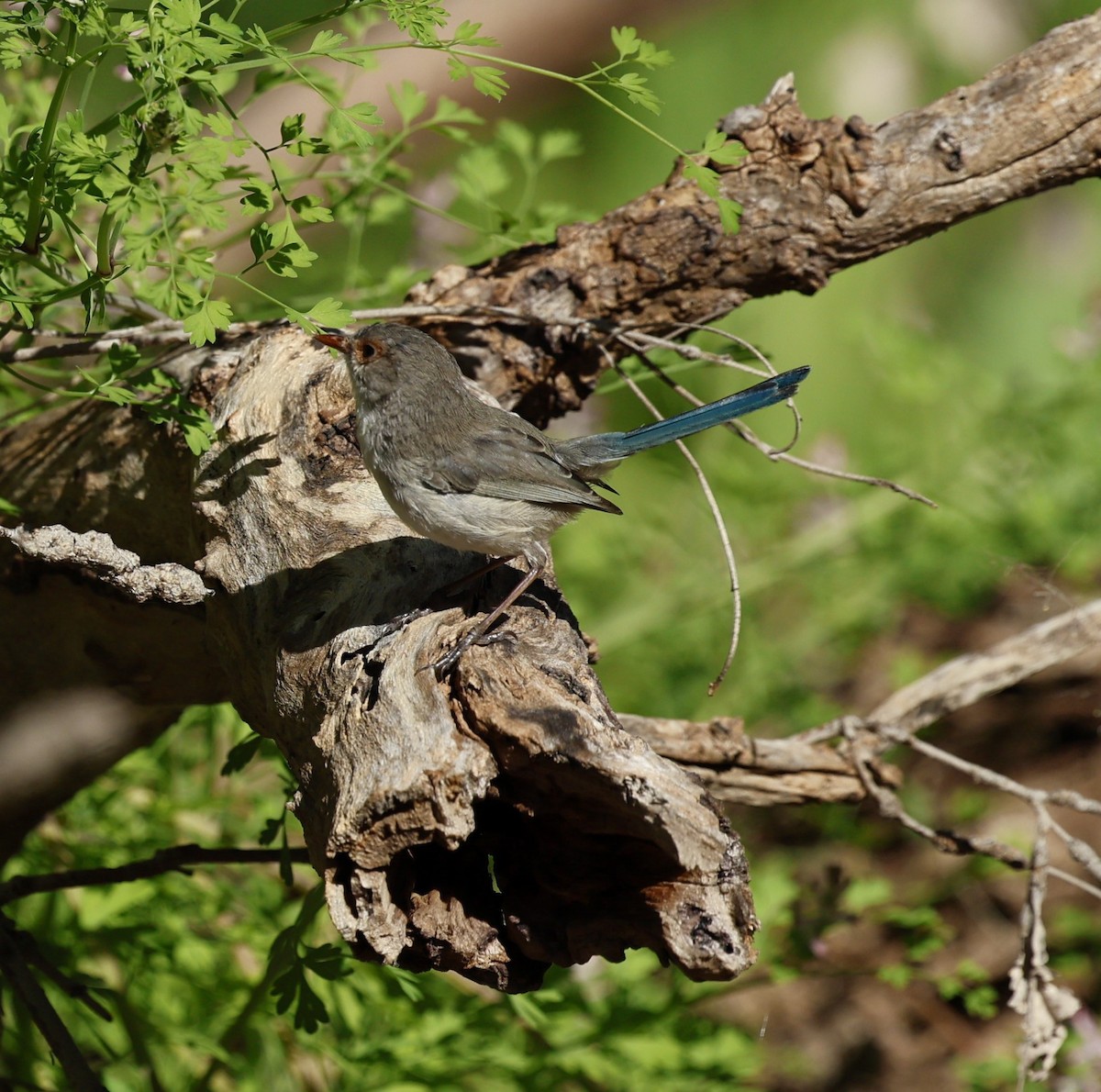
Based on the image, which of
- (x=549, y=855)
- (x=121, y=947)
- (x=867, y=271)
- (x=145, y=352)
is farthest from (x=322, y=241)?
(x=549, y=855)

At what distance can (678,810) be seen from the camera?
80.3 inches

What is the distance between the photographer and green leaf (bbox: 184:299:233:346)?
2211 mm

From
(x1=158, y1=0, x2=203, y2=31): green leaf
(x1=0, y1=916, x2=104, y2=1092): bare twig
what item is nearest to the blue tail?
(x1=158, y1=0, x2=203, y2=31): green leaf

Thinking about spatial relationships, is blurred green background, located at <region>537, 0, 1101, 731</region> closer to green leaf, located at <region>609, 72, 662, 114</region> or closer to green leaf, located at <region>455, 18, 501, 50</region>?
green leaf, located at <region>609, 72, 662, 114</region>

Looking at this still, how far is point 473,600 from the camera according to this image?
2748 millimetres

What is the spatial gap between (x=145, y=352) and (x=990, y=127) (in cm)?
227

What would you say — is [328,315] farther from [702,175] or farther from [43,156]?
[702,175]

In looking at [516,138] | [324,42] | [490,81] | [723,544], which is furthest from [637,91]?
[516,138]

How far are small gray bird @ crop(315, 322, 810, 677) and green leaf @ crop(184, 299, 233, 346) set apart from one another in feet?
2.12

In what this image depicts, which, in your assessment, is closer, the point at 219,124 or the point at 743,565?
the point at 219,124

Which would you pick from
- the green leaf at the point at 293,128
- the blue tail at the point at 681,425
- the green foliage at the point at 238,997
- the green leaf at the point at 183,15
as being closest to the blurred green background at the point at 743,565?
the green foliage at the point at 238,997

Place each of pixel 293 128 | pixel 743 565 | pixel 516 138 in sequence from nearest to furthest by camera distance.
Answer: pixel 293 128 < pixel 516 138 < pixel 743 565

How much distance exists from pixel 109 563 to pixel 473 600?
0.75 metres

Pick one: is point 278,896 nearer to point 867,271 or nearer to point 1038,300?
point 867,271
